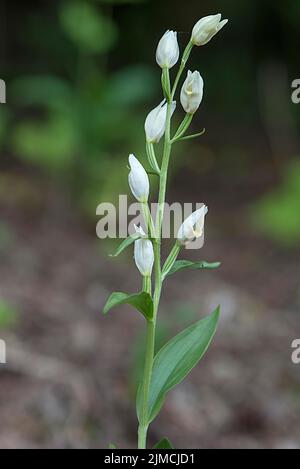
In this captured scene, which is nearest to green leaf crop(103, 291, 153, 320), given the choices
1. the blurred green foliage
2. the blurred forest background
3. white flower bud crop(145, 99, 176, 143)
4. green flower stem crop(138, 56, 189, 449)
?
green flower stem crop(138, 56, 189, 449)

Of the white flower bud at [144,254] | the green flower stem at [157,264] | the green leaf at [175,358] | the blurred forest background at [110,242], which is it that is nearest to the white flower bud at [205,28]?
the green flower stem at [157,264]

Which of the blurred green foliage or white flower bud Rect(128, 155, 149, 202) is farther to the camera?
the blurred green foliage

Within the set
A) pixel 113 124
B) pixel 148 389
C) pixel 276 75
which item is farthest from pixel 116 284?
pixel 276 75

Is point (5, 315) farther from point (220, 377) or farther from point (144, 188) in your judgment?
point (144, 188)

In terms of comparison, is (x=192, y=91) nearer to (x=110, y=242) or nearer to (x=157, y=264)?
(x=157, y=264)

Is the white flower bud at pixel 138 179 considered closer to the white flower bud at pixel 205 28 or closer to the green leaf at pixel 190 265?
the green leaf at pixel 190 265

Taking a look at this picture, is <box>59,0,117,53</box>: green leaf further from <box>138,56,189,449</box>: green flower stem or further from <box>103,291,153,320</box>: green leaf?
<box>103,291,153,320</box>: green leaf

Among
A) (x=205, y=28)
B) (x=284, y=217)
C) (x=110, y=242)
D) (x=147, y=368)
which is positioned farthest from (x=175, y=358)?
(x=284, y=217)
